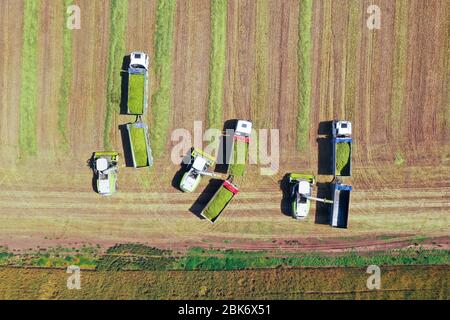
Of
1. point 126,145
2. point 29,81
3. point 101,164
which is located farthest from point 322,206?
point 29,81

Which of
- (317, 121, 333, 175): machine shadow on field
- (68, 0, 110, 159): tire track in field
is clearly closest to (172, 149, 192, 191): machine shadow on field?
(68, 0, 110, 159): tire track in field

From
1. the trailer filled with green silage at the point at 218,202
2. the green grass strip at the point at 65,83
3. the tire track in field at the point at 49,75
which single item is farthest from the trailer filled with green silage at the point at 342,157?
the tire track in field at the point at 49,75

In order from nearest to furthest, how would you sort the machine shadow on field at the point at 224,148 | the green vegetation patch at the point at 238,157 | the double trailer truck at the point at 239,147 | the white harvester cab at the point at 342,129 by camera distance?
the white harvester cab at the point at 342,129
the double trailer truck at the point at 239,147
the green vegetation patch at the point at 238,157
the machine shadow on field at the point at 224,148

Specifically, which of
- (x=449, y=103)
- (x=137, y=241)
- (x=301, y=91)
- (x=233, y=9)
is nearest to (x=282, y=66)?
(x=301, y=91)

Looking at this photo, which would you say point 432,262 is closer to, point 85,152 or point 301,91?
point 301,91

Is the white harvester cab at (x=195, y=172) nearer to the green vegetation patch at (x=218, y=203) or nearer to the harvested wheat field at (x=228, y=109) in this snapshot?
the harvested wheat field at (x=228, y=109)
